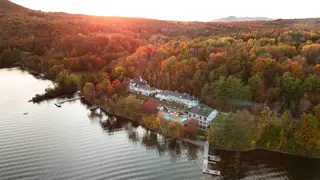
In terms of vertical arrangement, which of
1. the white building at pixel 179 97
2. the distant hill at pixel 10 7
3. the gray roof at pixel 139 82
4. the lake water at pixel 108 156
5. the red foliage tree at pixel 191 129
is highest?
the distant hill at pixel 10 7

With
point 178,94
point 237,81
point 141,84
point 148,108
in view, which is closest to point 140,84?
Answer: point 141,84

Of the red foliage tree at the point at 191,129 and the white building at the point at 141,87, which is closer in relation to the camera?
the red foliage tree at the point at 191,129

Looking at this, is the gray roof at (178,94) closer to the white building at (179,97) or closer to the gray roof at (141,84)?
the white building at (179,97)

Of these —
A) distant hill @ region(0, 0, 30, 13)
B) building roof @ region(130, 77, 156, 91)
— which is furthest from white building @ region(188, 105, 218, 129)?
Answer: distant hill @ region(0, 0, 30, 13)

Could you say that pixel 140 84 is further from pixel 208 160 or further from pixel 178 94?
pixel 208 160

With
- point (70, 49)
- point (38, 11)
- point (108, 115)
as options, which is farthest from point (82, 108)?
point (38, 11)

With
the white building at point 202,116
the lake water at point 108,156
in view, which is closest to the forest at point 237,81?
the lake water at point 108,156
